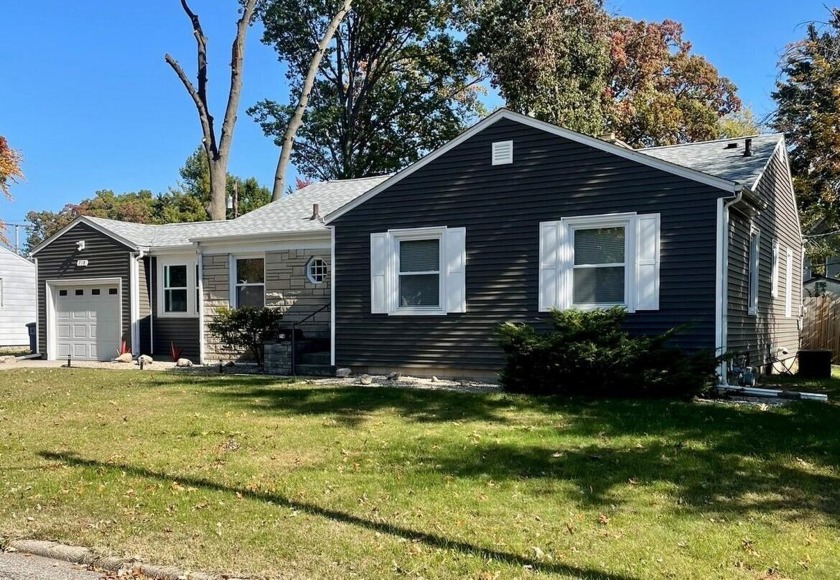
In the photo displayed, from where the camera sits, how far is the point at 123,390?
1095cm

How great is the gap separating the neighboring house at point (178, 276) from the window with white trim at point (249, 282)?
2cm

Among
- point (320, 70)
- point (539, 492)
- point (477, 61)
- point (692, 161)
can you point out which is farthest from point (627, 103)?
point (539, 492)

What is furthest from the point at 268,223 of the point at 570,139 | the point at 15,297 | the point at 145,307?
the point at 15,297

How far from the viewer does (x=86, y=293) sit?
712 inches

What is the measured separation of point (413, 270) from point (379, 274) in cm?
66

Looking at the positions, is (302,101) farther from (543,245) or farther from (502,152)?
(543,245)

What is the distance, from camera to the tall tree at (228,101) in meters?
22.8

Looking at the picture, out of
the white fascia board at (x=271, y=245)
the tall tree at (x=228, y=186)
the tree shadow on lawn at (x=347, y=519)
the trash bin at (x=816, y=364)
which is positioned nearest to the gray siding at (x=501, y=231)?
the white fascia board at (x=271, y=245)

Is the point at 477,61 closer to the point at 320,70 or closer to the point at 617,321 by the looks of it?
the point at 320,70

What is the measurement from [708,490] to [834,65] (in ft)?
67.1

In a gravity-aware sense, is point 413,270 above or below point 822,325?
above

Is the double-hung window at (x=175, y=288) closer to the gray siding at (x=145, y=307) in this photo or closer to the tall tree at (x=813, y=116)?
the gray siding at (x=145, y=307)

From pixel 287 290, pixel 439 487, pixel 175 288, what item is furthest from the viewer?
pixel 175 288

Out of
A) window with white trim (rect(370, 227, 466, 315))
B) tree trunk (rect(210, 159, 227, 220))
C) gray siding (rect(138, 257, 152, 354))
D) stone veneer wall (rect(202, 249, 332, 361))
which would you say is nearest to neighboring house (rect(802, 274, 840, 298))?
window with white trim (rect(370, 227, 466, 315))
